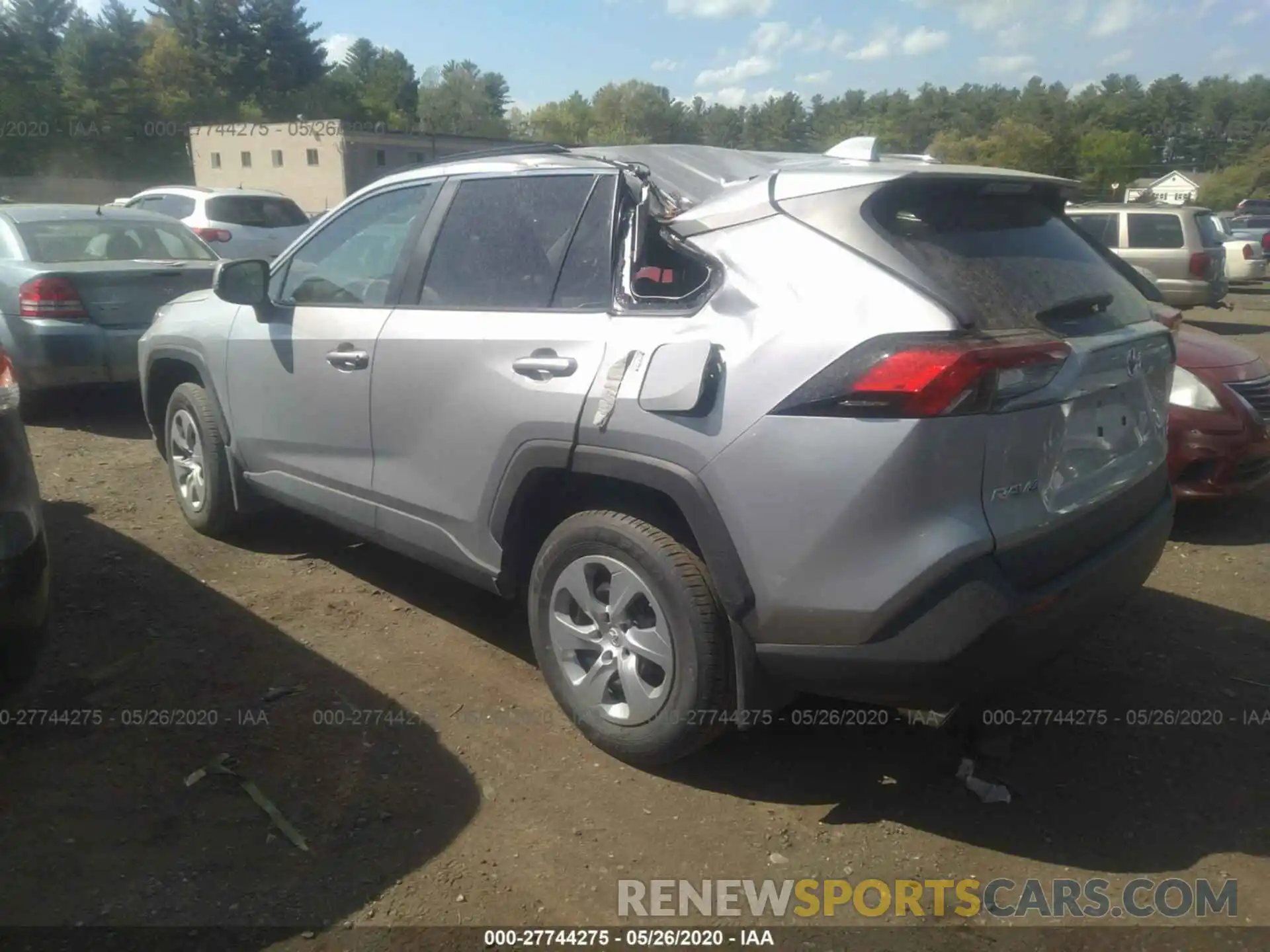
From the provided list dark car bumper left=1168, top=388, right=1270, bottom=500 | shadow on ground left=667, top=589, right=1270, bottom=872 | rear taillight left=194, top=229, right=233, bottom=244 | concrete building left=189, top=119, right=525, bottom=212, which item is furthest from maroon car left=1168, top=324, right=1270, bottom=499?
concrete building left=189, top=119, right=525, bottom=212

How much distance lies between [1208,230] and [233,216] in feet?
44.7

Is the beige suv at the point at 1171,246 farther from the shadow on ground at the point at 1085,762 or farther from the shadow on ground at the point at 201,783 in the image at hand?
the shadow on ground at the point at 201,783

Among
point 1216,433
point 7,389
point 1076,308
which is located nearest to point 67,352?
point 7,389

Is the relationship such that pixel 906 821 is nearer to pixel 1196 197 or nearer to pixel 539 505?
pixel 539 505

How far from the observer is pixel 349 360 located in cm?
386

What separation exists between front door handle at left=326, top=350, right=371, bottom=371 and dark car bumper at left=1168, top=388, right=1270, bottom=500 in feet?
12.5

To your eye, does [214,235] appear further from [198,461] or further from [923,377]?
[923,377]

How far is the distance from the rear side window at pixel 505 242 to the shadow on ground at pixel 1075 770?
167 centimetres

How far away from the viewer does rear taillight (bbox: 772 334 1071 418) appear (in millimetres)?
2424

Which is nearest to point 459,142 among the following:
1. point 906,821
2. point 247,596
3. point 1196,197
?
point 247,596

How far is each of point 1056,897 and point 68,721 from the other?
3080 millimetres

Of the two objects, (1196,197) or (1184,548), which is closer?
(1184,548)

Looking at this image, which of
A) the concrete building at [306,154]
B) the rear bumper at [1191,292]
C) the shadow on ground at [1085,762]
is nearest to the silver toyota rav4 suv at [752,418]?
the shadow on ground at [1085,762]

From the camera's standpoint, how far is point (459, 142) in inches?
1083
